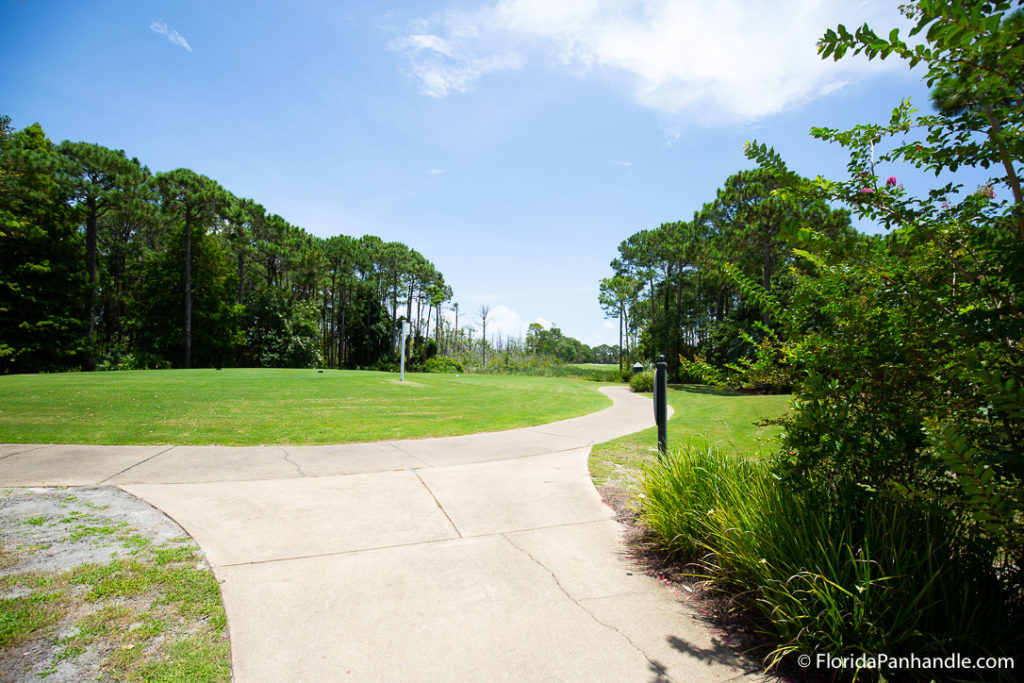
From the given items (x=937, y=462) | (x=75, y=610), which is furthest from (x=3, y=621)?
(x=937, y=462)

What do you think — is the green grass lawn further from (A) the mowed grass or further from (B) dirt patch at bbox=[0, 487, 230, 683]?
(B) dirt patch at bbox=[0, 487, 230, 683]

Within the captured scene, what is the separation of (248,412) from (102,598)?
8183 mm

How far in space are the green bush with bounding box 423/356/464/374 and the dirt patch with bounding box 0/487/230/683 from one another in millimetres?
39530

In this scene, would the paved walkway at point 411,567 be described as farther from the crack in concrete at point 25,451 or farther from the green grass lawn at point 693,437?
the green grass lawn at point 693,437

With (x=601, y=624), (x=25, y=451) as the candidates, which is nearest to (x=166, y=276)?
(x=25, y=451)

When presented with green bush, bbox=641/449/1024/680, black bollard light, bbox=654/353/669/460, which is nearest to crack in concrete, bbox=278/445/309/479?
black bollard light, bbox=654/353/669/460

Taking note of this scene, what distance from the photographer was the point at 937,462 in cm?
230

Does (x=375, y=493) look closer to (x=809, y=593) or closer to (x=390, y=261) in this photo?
(x=809, y=593)

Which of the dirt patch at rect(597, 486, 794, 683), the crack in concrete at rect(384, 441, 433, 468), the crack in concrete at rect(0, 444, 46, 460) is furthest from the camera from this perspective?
the crack in concrete at rect(384, 441, 433, 468)

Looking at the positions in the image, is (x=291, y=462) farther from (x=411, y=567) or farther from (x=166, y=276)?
(x=166, y=276)

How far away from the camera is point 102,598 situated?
250 centimetres

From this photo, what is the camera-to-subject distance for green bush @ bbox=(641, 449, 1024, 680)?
2.00 m

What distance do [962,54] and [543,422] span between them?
8806mm

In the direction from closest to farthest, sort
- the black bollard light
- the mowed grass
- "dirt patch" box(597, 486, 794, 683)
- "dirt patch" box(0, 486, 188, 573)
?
"dirt patch" box(597, 486, 794, 683) < "dirt patch" box(0, 486, 188, 573) < the black bollard light < the mowed grass
